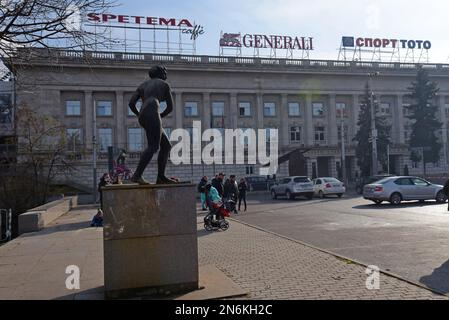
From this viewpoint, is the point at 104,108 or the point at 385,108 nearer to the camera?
the point at 104,108

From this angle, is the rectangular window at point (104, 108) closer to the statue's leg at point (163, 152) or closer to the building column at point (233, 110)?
the building column at point (233, 110)

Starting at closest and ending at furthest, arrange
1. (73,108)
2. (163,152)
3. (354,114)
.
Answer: (163,152) → (73,108) → (354,114)

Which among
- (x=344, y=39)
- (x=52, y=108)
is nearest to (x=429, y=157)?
(x=344, y=39)

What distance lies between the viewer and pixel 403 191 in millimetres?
23203

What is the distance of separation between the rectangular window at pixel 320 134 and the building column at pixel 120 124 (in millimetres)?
29556

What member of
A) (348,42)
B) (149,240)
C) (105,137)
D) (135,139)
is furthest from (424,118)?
(149,240)

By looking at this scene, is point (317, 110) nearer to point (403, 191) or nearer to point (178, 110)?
point (178, 110)

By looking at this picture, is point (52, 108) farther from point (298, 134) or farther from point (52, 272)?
point (52, 272)

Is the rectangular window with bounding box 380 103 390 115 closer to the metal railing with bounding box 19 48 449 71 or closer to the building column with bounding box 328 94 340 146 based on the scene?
the metal railing with bounding box 19 48 449 71

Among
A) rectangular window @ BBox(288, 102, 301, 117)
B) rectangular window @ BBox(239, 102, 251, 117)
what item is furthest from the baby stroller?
rectangular window @ BBox(288, 102, 301, 117)

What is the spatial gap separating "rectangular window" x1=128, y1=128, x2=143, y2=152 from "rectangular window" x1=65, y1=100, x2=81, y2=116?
24.5ft

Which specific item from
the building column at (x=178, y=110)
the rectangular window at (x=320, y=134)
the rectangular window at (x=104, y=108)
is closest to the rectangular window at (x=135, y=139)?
the rectangular window at (x=104, y=108)

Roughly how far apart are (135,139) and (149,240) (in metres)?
57.2

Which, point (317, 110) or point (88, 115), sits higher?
point (317, 110)
